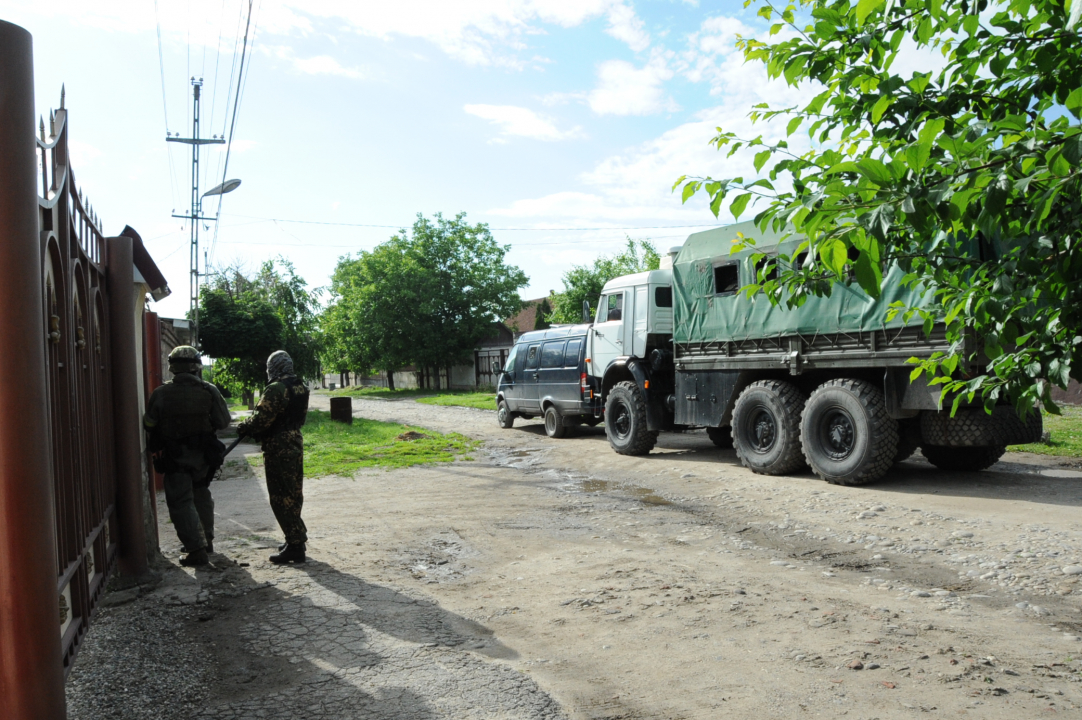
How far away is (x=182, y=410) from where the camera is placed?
20.3ft

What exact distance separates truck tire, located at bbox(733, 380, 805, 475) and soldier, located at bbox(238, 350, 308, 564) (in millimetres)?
6153

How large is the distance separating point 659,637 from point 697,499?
15.6 ft

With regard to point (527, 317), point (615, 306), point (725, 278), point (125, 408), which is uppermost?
point (527, 317)

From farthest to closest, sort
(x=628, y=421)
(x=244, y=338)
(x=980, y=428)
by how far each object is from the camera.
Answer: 1. (x=244, y=338)
2. (x=628, y=421)
3. (x=980, y=428)

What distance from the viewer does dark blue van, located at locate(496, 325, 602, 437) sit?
15258 millimetres

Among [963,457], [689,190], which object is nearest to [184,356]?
[689,190]

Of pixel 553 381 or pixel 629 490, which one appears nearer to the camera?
pixel 629 490

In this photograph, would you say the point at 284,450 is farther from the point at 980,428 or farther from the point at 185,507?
the point at 980,428

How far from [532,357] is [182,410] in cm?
1127

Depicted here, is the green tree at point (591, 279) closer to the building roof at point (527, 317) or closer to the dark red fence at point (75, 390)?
the building roof at point (527, 317)

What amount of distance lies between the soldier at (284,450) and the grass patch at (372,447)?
16.9 feet

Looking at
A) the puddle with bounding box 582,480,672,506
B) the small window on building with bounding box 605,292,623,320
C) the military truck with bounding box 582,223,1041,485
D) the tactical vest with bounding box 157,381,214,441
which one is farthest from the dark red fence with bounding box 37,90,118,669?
the small window on building with bounding box 605,292,623,320

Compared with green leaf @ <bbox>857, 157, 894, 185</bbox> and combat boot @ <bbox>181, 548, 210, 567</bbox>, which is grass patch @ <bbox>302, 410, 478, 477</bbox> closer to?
combat boot @ <bbox>181, 548, 210, 567</bbox>

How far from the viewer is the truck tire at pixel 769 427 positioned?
32.7 ft
